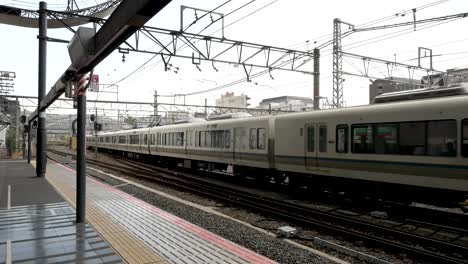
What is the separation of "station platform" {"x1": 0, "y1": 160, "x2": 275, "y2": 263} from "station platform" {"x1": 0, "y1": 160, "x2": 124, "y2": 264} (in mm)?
254

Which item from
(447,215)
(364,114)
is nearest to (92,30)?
(364,114)

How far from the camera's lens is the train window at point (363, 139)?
1069 cm

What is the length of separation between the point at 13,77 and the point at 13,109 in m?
6.40

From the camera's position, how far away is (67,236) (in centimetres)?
667

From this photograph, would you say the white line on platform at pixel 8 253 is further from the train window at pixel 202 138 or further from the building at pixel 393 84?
the building at pixel 393 84

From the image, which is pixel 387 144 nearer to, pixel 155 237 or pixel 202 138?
pixel 155 237

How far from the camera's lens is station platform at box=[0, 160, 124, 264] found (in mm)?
5602

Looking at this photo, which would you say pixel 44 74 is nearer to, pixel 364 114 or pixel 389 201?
pixel 364 114

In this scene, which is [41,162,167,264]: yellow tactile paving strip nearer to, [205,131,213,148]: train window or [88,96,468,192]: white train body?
[88,96,468,192]: white train body

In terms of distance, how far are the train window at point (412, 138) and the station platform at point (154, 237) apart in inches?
212

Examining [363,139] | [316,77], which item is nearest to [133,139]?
[316,77]

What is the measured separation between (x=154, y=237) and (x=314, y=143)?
6976 mm

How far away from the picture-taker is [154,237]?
6.90 m

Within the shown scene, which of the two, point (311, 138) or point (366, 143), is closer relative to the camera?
point (366, 143)
